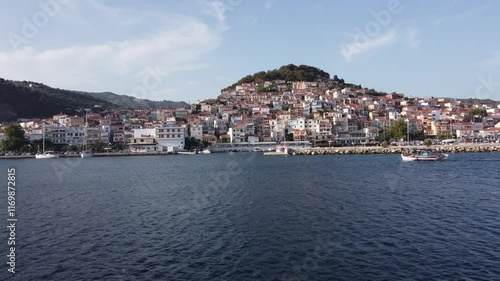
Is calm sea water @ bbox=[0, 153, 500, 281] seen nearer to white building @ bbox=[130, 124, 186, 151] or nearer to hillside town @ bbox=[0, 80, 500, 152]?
white building @ bbox=[130, 124, 186, 151]

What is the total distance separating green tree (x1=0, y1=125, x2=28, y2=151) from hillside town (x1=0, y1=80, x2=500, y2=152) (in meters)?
4.51

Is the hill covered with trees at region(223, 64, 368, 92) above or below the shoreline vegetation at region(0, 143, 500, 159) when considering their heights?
above

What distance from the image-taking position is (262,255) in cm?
1030

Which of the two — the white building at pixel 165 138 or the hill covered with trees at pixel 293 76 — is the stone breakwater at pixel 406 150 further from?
the hill covered with trees at pixel 293 76

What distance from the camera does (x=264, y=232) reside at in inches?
493

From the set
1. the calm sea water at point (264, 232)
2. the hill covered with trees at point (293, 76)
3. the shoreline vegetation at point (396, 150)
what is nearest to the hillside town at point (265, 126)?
the shoreline vegetation at point (396, 150)

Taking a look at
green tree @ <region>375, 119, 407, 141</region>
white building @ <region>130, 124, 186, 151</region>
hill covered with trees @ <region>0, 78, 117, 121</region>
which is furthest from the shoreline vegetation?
hill covered with trees @ <region>0, 78, 117, 121</region>

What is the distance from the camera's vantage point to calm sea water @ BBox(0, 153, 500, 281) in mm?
9273

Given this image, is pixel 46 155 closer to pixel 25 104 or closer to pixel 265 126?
pixel 265 126

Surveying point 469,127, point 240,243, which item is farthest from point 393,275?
point 469,127

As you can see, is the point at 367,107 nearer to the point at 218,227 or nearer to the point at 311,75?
the point at 311,75

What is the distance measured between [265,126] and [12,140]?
142 feet

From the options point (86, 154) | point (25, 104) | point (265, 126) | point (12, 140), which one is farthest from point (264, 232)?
point (25, 104)

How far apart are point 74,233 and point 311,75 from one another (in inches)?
4531
